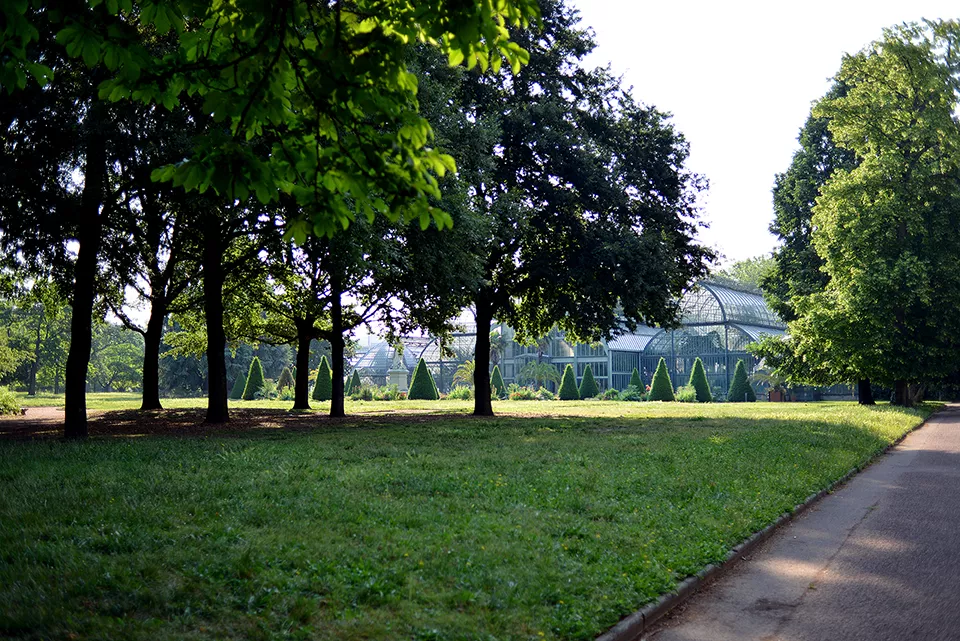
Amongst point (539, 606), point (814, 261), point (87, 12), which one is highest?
point (814, 261)

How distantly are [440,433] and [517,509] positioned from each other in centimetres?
1017

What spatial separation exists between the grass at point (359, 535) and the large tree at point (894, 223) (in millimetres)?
18115

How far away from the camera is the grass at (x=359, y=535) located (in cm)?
478

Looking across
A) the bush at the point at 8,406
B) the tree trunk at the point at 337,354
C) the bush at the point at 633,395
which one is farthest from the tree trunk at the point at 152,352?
the bush at the point at 633,395

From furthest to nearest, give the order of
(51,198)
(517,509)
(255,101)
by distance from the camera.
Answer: (51,198) < (517,509) < (255,101)

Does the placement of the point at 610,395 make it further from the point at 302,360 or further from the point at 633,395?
the point at 302,360

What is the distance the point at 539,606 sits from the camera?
5160mm

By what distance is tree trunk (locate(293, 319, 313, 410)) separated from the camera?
98.3 ft

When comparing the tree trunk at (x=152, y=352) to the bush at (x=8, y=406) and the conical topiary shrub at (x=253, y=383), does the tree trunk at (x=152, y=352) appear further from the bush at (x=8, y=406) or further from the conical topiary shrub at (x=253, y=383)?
the conical topiary shrub at (x=253, y=383)

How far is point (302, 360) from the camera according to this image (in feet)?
105

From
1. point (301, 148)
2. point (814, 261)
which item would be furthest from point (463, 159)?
point (814, 261)

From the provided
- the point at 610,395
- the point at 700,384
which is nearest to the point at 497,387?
the point at 610,395

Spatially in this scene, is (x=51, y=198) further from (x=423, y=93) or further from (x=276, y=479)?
(x=276, y=479)

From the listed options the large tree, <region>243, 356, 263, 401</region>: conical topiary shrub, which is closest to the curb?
the large tree
